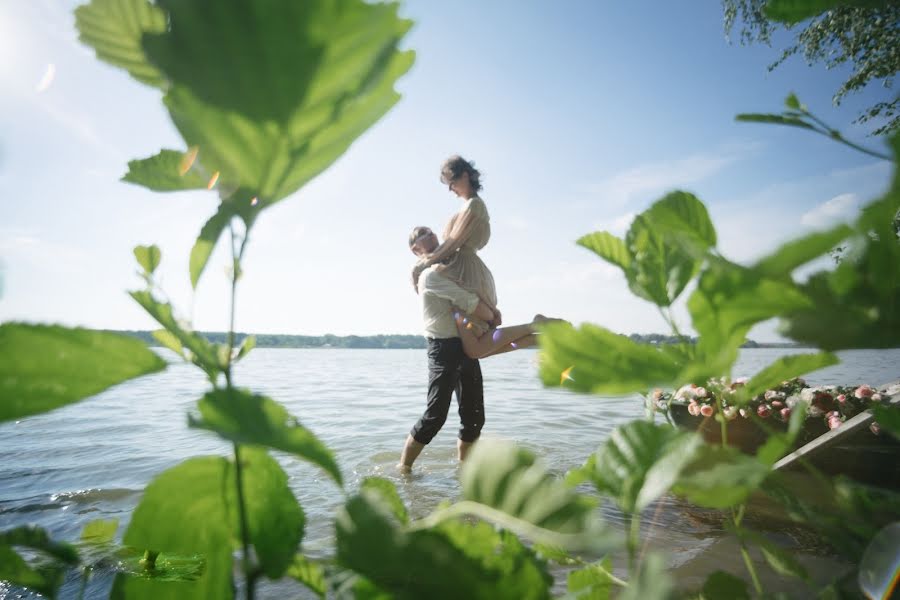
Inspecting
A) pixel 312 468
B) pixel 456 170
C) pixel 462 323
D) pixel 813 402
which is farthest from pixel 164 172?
pixel 312 468

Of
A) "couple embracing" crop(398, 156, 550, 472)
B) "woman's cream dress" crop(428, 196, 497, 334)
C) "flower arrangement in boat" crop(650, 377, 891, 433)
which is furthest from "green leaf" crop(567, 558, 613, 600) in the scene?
"flower arrangement in boat" crop(650, 377, 891, 433)

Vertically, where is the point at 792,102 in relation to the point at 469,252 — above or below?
below

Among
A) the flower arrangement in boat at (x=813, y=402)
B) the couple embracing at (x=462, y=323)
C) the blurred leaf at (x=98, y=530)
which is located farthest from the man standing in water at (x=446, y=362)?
the blurred leaf at (x=98, y=530)

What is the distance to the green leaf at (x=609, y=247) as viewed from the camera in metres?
0.27

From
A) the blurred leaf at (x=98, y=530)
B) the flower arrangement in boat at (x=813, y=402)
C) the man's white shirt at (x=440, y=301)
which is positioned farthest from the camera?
the flower arrangement in boat at (x=813, y=402)

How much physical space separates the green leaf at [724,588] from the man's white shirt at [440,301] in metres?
3.00

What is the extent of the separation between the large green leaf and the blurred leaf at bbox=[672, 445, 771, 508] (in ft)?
0.20

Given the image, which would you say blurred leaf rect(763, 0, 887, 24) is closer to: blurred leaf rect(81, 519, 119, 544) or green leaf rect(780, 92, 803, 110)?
green leaf rect(780, 92, 803, 110)

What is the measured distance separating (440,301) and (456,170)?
1.10 metres

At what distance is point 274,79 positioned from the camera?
165 millimetres

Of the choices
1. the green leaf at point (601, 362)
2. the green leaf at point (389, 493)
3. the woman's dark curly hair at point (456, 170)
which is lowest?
the green leaf at point (389, 493)

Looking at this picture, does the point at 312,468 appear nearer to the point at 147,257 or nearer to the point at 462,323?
the point at 462,323

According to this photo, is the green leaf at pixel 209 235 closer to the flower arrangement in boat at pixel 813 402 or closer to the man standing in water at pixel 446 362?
the man standing in water at pixel 446 362

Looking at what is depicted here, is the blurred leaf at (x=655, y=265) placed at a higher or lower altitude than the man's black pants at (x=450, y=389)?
higher
